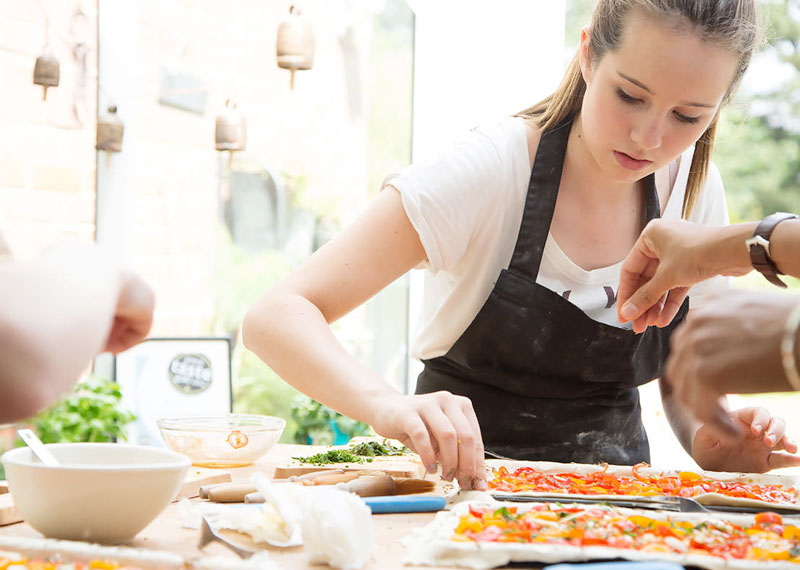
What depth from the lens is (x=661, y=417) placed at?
4.79m

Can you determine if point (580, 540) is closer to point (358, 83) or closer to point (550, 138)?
point (550, 138)

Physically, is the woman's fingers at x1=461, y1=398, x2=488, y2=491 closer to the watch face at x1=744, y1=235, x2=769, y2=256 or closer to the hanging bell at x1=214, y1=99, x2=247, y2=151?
the watch face at x1=744, y1=235, x2=769, y2=256

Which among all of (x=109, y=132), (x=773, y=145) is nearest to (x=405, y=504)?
(x=109, y=132)

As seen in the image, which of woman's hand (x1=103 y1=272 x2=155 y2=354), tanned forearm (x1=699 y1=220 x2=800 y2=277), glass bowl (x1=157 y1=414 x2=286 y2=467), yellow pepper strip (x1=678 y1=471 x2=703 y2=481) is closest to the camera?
woman's hand (x1=103 y1=272 x2=155 y2=354)

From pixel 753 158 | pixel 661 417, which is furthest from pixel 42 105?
pixel 753 158

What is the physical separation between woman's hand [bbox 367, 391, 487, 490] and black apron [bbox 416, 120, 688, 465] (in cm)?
53

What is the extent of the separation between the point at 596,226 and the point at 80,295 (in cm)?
145

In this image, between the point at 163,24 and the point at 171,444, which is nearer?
the point at 171,444

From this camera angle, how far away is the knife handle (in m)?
1.27

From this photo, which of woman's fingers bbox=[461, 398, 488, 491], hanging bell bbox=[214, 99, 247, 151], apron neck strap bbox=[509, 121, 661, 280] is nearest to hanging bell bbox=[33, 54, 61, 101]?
hanging bell bbox=[214, 99, 247, 151]

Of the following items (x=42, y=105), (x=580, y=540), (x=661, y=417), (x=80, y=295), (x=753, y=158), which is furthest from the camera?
(x=753, y=158)

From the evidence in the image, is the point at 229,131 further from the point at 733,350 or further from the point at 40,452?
the point at 733,350

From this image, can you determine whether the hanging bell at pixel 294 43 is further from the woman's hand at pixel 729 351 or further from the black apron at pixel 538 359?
the woman's hand at pixel 729 351

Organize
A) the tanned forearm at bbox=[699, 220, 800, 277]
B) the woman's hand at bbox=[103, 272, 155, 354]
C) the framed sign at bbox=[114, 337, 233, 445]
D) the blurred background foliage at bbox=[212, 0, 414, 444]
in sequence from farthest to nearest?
1. the blurred background foliage at bbox=[212, 0, 414, 444]
2. the framed sign at bbox=[114, 337, 233, 445]
3. the tanned forearm at bbox=[699, 220, 800, 277]
4. the woman's hand at bbox=[103, 272, 155, 354]
